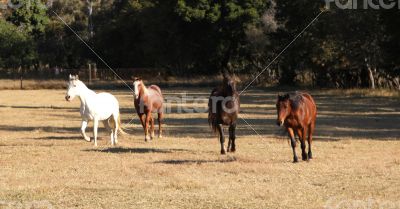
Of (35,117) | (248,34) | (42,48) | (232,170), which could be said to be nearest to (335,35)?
(248,34)

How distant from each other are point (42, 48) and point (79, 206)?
267ft

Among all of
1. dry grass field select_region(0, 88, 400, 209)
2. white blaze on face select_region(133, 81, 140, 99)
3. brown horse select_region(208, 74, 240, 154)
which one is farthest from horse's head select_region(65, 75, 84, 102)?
brown horse select_region(208, 74, 240, 154)

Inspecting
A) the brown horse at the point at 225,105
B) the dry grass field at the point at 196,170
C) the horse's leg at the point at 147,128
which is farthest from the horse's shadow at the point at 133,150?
the horse's leg at the point at 147,128

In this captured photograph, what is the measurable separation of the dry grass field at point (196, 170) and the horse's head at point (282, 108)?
0.95 metres

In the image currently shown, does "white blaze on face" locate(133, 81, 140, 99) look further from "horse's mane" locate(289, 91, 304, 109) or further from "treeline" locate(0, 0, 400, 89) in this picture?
"treeline" locate(0, 0, 400, 89)

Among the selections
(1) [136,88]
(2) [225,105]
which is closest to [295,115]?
(2) [225,105]

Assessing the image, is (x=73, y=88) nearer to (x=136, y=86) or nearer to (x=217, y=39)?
(x=136, y=86)

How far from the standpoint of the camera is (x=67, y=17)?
307 feet

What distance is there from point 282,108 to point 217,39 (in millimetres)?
55292

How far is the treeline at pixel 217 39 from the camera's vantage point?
48125 millimetres

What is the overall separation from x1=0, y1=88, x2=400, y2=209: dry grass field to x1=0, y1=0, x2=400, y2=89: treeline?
21017 millimetres

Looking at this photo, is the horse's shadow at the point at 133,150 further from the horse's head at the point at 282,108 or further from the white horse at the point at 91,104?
the horse's head at the point at 282,108

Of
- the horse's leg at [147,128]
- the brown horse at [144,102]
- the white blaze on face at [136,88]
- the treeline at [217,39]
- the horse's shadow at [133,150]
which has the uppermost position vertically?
the treeline at [217,39]

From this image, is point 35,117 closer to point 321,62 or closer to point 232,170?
point 232,170
